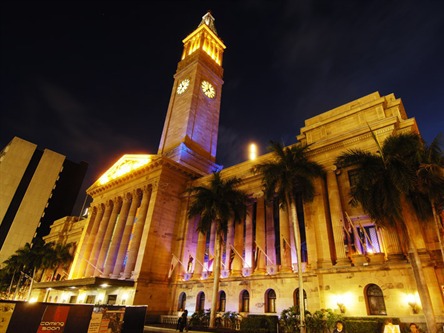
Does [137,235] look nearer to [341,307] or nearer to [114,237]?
[114,237]

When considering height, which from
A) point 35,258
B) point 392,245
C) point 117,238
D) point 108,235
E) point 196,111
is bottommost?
point 392,245

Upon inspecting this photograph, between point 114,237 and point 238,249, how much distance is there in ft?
61.3

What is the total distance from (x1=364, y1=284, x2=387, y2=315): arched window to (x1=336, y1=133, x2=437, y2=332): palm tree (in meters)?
3.76

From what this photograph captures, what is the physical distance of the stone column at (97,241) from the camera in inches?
A: 1613

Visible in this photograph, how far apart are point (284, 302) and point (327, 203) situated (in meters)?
9.51

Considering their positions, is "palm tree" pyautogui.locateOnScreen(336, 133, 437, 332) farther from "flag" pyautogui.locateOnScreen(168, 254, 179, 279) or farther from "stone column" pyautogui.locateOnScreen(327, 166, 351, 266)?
"flag" pyautogui.locateOnScreen(168, 254, 179, 279)

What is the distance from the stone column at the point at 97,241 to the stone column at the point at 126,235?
19.3 feet

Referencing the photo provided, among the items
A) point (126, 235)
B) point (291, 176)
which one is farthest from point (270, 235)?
point (126, 235)

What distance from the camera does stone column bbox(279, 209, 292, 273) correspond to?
1034 inches

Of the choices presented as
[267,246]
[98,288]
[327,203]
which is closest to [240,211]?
[267,246]

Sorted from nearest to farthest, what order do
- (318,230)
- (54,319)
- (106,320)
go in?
(54,319), (106,320), (318,230)

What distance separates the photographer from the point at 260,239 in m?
29.8

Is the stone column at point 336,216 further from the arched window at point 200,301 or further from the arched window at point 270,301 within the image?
the arched window at point 200,301

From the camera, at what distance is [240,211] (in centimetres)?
2830
